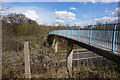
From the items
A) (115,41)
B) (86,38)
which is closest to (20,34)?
(86,38)

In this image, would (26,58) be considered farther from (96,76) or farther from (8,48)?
(8,48)

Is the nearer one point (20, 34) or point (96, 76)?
point (96, 76)

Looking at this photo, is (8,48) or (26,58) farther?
(8,48)

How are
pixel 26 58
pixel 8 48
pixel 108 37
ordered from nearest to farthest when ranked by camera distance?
1. pixel 26 58
2. pixel 108 37
3. pixel 8 48

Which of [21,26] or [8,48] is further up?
[21,26]

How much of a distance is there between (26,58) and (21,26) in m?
16.5

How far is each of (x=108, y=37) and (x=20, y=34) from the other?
16.3 meters

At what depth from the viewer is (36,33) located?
64.2 feet

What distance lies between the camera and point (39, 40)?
19.0 meters

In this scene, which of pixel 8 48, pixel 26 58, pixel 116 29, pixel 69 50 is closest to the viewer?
pixel 26 58

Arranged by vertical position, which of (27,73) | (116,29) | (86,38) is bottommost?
(27,73)

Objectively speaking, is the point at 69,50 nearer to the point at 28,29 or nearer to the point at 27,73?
the point at 27,73

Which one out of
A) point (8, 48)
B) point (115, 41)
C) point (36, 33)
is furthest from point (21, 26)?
point (115, 41)

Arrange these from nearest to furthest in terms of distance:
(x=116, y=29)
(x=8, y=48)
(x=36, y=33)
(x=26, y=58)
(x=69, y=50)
A: (x=26, y=58) → (x=116, y=29) → (x=69, y=50) → (x=8, y=48) → (x=36, y=33)
